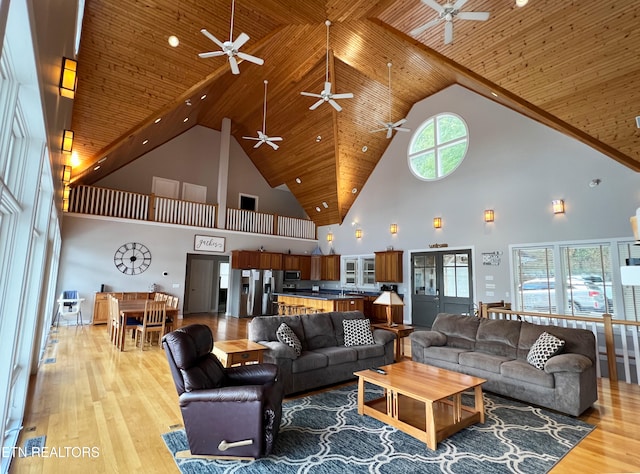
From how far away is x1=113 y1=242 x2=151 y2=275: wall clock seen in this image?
8742 millimetres

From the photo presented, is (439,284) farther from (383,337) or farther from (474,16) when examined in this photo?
(474,16)

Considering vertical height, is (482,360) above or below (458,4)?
below

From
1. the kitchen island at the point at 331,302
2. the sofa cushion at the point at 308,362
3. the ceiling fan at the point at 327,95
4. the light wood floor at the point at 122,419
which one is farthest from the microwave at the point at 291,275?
the sofa cushion at the point at 308,362

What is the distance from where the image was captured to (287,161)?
11.3 m

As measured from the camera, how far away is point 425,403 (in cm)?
314

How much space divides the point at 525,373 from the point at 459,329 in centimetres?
122

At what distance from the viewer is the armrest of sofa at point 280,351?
3816 millimetres

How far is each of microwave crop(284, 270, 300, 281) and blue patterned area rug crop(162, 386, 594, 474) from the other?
27.7 ft

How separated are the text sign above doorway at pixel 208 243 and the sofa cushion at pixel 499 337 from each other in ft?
26.9

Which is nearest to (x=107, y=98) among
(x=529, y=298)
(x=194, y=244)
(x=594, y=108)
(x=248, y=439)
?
(x=194, y=244)

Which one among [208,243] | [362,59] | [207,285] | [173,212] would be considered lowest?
[207,285]

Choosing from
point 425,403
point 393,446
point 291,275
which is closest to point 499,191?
point 425,403

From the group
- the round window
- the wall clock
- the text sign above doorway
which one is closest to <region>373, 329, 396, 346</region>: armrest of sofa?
the round window

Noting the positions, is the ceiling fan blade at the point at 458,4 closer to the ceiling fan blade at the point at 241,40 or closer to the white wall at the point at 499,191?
the ceiling fan blade at the point at 241,40
